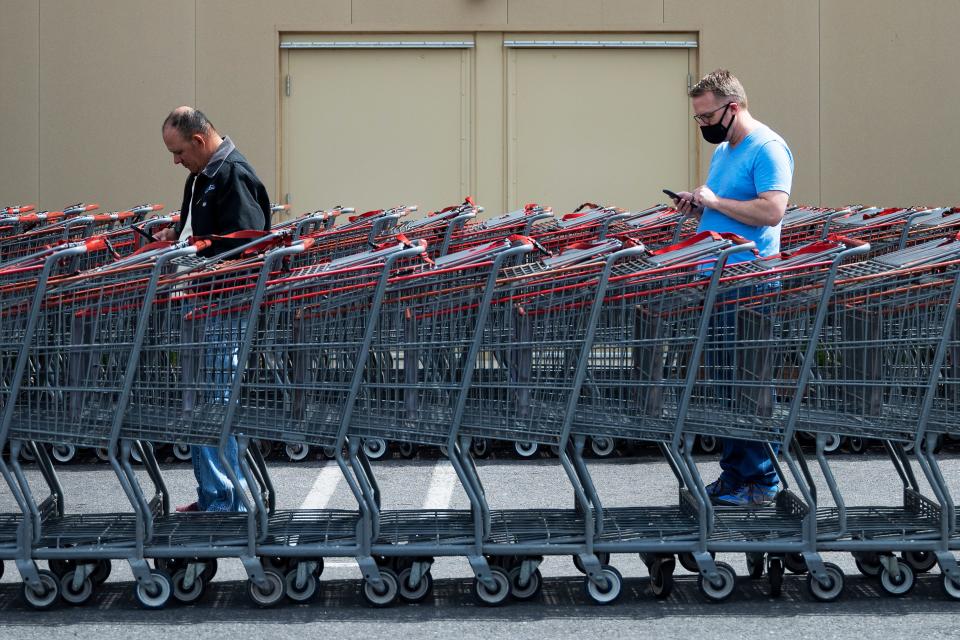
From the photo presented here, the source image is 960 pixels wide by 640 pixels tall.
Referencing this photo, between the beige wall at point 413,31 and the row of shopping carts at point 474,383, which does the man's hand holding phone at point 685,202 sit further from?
the beige wall at point 413,31

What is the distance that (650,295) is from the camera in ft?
17.2

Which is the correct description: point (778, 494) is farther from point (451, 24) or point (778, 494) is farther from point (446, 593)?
point (451, 24)

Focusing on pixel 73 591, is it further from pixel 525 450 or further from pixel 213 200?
pixel 525 450

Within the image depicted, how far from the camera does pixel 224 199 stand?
6297 mm

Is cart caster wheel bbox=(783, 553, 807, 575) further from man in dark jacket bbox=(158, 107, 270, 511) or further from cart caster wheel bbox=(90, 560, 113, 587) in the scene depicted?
cart caster wheel bbox=(90, 560, 113, 587)

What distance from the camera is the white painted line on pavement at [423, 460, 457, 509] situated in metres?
7.08

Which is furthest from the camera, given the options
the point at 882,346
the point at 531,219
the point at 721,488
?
the point at 531,219

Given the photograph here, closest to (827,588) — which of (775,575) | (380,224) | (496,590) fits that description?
(775,575)

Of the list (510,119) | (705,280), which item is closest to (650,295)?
(705,280)

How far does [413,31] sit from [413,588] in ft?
31.8

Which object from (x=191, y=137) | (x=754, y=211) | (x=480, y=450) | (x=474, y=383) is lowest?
(x=480, y=450)

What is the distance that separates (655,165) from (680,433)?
9409mm

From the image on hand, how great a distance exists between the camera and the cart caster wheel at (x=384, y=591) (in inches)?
204

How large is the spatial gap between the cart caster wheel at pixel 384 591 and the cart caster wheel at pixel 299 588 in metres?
0.20
